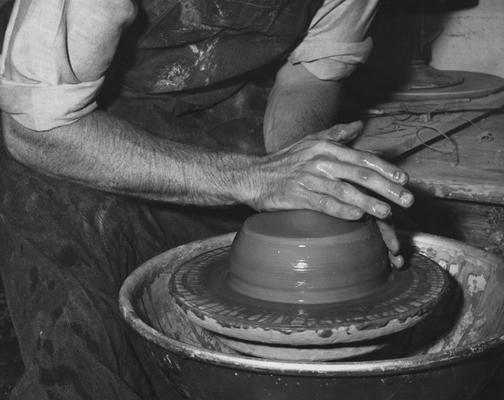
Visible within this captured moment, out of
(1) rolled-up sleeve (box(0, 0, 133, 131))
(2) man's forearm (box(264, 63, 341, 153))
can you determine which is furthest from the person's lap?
(2) man's forearm (box(264, 63, 341, 153))

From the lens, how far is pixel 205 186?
173cm

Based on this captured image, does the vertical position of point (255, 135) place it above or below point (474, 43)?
above

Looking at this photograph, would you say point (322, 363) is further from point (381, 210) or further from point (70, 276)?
point (70, 276)

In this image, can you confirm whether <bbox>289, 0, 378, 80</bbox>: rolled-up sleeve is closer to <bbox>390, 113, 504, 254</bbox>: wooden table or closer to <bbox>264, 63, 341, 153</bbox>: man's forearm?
<bbox>264, 63, 341, 153</bbox>: man's forearm

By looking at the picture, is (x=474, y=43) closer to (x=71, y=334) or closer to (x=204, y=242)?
(x=204, y=242)

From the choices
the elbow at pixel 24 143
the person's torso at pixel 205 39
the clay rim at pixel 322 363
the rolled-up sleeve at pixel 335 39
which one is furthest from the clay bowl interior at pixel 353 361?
the rolled-up sleeve at pixel 335 39

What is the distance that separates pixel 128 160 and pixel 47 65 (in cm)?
25

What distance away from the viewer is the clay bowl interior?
4.09ft

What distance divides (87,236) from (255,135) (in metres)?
0.66

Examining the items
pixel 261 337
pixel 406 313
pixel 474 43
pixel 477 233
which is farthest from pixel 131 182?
pixel 474 43

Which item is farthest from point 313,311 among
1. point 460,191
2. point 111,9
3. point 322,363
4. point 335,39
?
point 335,39

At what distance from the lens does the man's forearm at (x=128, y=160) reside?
1717mm

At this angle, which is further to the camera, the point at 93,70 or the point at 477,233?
the point at 477,233

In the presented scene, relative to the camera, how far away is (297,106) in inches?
85.6
